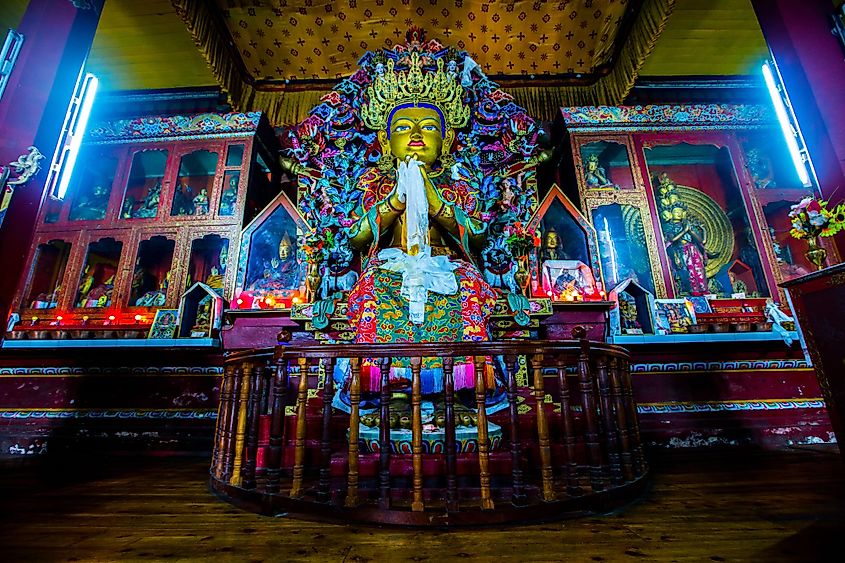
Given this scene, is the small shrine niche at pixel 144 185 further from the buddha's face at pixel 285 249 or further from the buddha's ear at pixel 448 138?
the buddha's ear at pixel 448 138

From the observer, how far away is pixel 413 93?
310 cm

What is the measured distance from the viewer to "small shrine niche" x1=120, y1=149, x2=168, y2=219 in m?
4.41

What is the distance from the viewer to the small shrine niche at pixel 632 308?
11.4ft

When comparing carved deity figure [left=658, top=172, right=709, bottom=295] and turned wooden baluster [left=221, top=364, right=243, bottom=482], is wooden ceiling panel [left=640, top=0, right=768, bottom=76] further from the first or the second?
turned wooden baluster [left=221, top=364, right=243, bottom=482]

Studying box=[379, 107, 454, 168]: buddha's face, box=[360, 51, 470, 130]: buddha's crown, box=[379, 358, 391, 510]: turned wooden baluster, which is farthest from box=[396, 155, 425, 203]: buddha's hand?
box=[379, 358, 391, 510]: turned wooden baluster

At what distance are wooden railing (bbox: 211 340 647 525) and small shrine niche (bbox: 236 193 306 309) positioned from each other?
1933 mm

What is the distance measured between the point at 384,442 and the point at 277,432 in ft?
1.56

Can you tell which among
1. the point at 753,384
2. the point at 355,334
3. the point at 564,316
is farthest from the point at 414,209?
the point at 753,384

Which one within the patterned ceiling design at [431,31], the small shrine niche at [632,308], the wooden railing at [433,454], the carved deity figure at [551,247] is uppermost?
the patterned ceiling design at [431,31]

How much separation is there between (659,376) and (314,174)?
136 inches

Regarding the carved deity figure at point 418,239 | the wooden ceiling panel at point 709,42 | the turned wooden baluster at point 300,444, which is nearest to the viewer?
the turned wooden baluster at point 300,444

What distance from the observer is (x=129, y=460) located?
2.98 meters

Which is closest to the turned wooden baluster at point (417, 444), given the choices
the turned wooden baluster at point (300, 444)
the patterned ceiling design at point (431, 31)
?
the turned wooden baluster at point (300, 444)

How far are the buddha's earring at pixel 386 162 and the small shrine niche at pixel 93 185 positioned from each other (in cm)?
349
